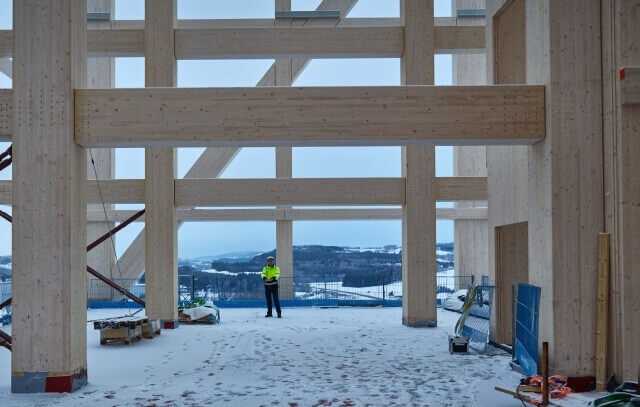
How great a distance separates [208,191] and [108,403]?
32.6 ft

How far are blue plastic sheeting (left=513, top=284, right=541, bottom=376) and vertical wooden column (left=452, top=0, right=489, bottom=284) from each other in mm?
11977

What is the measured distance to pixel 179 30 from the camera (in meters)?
19.1

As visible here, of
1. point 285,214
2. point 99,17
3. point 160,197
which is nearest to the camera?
point 160,197

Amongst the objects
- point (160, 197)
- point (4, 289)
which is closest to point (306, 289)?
point (4, 289)

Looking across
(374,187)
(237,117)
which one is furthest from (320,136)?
(374,187)

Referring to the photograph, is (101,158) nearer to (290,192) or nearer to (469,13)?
(290,192)

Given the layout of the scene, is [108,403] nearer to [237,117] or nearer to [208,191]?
[237,117]

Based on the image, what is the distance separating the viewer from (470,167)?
26.4 meters

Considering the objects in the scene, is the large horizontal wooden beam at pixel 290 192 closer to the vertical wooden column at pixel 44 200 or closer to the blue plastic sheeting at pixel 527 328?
the blue plastic sheeting at pixel 527 328

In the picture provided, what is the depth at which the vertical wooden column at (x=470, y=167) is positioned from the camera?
85.9 feet

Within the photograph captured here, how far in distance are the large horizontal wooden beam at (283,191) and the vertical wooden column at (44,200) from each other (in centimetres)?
832

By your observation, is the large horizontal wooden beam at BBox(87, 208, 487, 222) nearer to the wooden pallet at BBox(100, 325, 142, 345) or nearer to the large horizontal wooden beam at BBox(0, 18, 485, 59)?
the large horizontal wooden beam at BBox(0, 18, 485, 59)

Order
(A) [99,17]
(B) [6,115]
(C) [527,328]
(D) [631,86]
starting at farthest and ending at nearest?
(A) [99,17] → (C) [527,328] → (B) [6,115] → (D) [631,86]

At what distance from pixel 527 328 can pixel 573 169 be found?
253cm
